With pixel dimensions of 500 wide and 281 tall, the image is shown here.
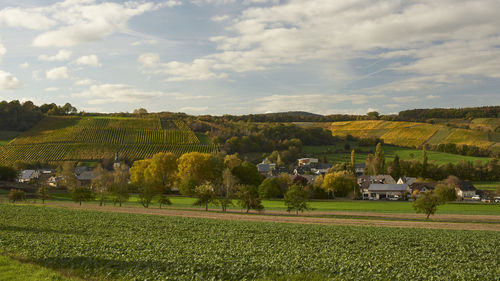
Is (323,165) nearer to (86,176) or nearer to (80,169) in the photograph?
(86,176)

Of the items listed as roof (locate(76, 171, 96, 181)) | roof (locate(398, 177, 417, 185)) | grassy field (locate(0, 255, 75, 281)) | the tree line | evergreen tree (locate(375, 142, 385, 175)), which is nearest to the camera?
grassy field (locate(0, 255, 75, 281))

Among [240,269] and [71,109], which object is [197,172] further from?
[71,109]

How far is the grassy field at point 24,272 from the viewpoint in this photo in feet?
46.9

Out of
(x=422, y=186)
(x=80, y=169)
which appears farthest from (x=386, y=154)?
(x=80, y=169)

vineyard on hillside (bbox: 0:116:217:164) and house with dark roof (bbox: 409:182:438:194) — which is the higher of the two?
vineyard on hillside (bbox: 0:116:217:164)

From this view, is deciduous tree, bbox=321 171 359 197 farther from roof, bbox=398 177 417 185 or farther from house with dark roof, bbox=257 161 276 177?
house with dark roof, bbox=257 161 276 177

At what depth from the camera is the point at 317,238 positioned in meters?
29.3

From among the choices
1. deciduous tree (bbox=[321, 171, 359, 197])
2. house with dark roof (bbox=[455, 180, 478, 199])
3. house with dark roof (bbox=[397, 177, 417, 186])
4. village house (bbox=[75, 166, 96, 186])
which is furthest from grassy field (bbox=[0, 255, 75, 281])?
house with dark roof (bbox=[397, 177, 417, 186])

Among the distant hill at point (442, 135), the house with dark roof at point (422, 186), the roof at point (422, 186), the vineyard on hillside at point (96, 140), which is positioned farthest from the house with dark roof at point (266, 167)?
the distant hill at point (442, 135)

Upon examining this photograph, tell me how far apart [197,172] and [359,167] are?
7857 centimetres

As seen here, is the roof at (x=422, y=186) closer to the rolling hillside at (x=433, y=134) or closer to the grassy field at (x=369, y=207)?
the grassy field at (x=369, y=207)

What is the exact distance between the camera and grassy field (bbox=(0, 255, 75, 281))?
14286mm

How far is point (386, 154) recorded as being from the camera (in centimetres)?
15500

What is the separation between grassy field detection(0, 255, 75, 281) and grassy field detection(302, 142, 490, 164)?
140 meters
